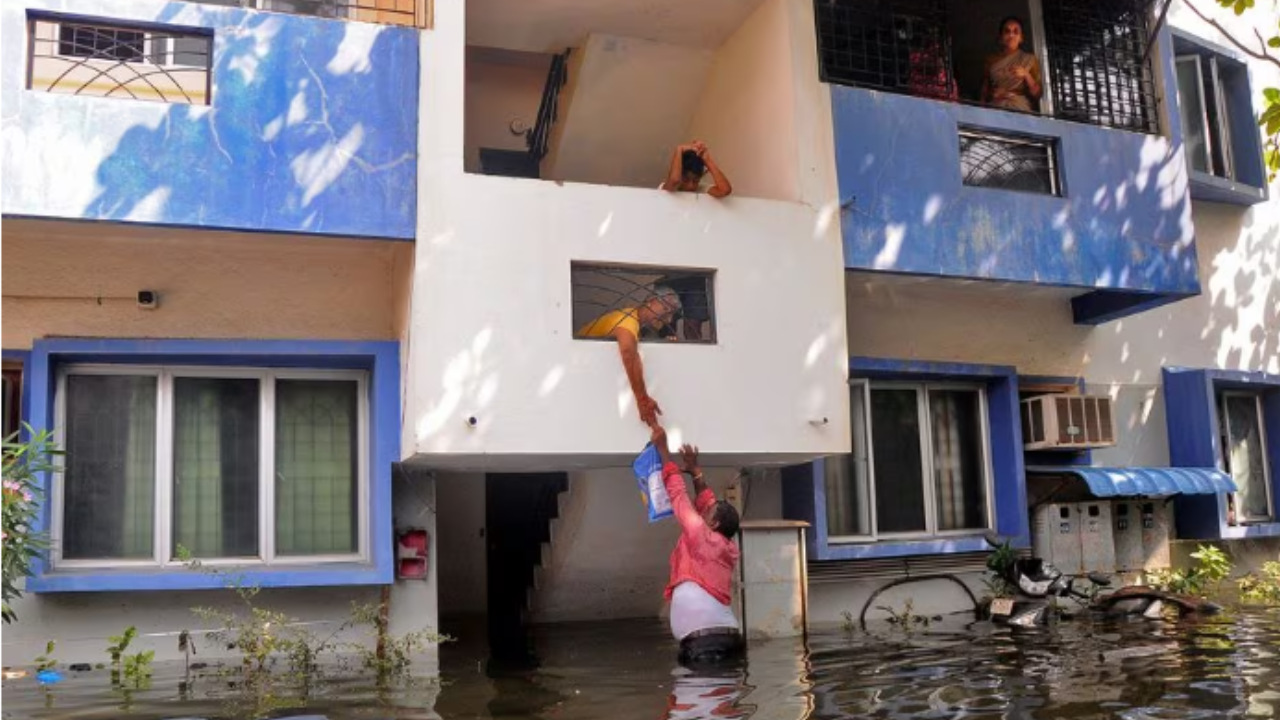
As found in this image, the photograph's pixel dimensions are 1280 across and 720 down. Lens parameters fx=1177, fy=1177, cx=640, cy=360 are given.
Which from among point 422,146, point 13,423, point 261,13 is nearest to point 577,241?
point 422,146

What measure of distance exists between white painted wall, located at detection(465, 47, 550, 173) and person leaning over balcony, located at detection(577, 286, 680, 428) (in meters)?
3.64

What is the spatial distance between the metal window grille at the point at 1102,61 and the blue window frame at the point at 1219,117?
4.73 ft

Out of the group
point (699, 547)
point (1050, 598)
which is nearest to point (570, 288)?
point (699, 547)

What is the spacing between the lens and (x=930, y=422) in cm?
1138

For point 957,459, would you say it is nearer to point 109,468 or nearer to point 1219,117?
point 1219,117

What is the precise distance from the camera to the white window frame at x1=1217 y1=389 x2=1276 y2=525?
12.9 meters

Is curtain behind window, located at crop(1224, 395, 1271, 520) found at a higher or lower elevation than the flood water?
higher

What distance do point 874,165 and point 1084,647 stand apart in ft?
13.7

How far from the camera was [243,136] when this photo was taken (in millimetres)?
7855

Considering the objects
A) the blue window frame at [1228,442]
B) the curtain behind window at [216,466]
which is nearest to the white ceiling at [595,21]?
the curtain behind window at [216,466]

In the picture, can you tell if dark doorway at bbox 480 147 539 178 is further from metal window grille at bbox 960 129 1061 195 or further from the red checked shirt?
the red checked shirt

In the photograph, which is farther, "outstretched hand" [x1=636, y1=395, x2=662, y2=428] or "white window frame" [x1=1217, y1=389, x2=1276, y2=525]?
"white window frame" [x1=1217, y1=389, x2=1276, y2=525]

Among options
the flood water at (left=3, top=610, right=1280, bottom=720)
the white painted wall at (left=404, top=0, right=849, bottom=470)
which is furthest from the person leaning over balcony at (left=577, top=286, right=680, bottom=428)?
the flood water at (left=3, top=610, right=1280, bottom=720)

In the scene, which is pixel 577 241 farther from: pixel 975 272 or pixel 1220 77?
pixel 1220 77
